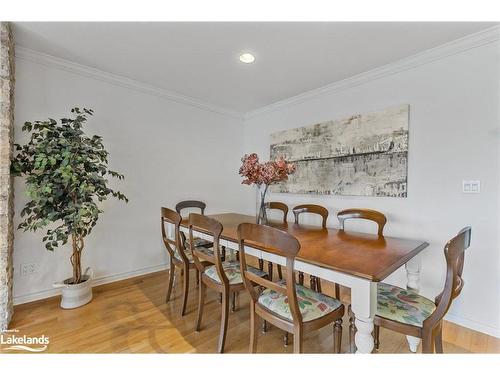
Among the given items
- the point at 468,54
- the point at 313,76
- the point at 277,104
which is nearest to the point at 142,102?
the point at 277,104

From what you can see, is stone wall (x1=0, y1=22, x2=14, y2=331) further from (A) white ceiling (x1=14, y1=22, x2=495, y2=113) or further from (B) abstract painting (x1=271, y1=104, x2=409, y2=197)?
(B) abstract painting (x1=271, y1=104, x2=409, y2=197)

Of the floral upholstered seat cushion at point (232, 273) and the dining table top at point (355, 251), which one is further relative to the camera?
the floral upholstered seat cushion at point (232, 273)

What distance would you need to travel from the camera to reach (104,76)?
249 centimetres

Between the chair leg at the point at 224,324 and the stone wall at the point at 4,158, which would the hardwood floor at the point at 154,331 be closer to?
the chair leg at the point at 224,324

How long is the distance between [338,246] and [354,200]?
118cm

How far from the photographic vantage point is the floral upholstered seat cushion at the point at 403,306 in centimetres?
118

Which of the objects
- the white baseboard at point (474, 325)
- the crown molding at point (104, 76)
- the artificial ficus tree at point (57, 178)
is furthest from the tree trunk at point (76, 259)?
the white baseboard at point (474, 325)

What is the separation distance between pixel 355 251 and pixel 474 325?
138cm

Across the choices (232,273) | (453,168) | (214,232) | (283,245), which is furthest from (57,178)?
(453,168)

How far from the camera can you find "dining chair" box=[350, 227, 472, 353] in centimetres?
102

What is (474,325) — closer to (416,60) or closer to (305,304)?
(305,304)

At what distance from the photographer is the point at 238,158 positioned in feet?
12.7

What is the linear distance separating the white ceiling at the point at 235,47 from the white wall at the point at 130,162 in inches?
11.4
